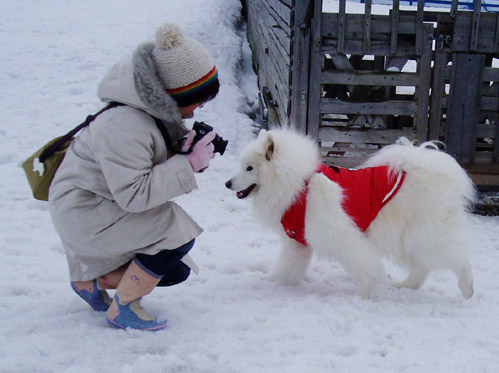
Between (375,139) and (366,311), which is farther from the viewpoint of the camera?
(375,139)

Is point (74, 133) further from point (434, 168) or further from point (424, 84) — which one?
point (424, 84)

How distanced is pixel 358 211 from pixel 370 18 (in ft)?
10.6

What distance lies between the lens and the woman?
8.00 ft

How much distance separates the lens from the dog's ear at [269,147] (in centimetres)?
345

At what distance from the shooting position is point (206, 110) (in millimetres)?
8883

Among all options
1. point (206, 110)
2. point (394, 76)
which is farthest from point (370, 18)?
point (206, 110)

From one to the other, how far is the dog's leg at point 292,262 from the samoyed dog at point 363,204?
13cm

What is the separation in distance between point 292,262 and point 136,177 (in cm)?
168

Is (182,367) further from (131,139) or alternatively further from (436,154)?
(436,154)

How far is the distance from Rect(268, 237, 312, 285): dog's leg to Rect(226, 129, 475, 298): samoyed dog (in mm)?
126

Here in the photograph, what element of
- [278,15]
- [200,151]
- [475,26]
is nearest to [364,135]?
[475,26]

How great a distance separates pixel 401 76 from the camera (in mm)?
→ 6020

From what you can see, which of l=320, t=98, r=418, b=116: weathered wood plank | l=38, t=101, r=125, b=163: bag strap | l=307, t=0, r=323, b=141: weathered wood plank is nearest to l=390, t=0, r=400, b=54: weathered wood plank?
l=320, t=98, r=418, b=116: weathered wood plank

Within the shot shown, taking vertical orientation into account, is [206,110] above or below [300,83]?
below
